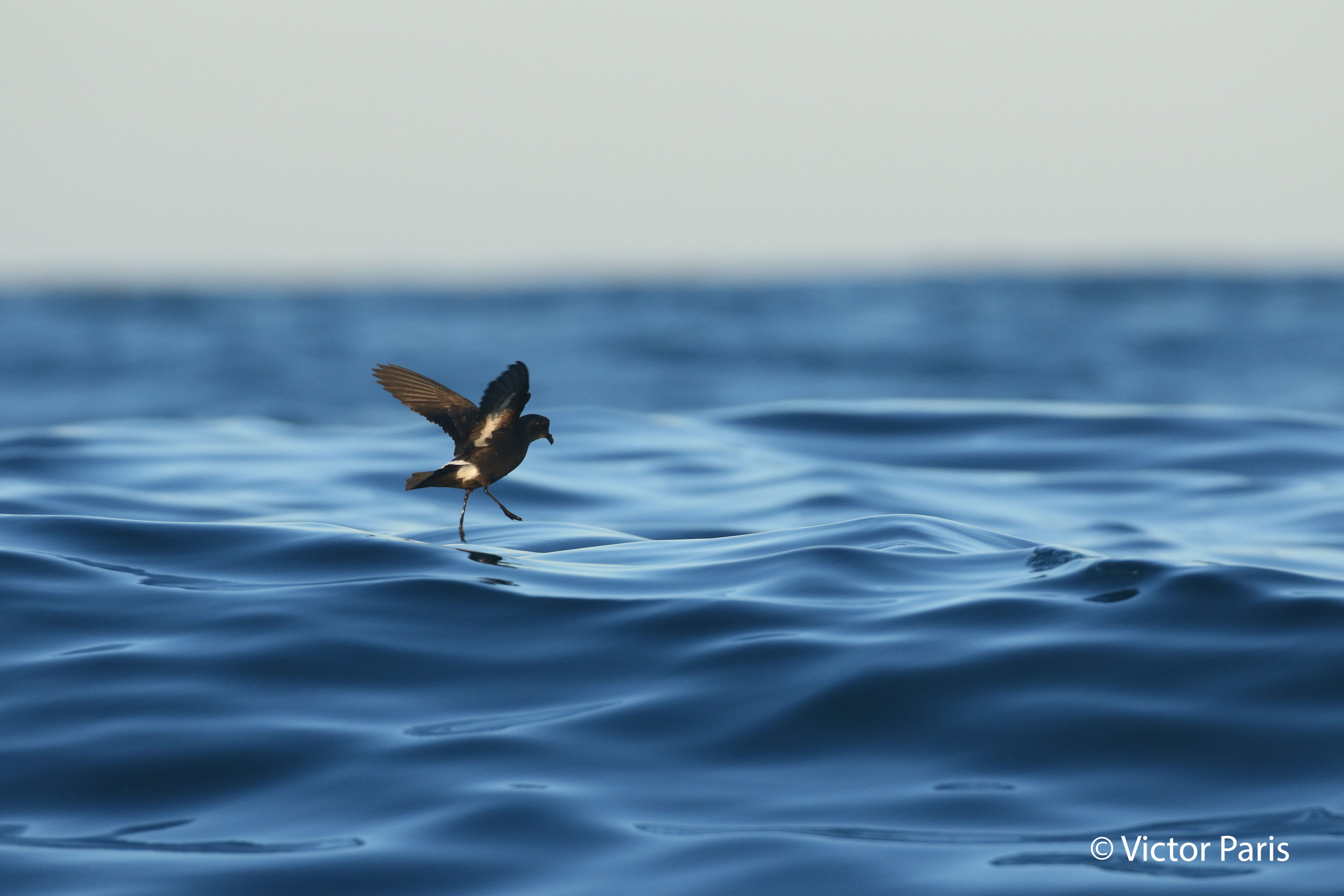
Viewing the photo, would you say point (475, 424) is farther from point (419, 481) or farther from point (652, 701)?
point (652, 701)

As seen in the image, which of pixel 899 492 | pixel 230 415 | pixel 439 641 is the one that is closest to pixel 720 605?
pixel 439 641

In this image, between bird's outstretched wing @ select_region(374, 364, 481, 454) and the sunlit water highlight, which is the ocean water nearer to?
the sunlit water highlight

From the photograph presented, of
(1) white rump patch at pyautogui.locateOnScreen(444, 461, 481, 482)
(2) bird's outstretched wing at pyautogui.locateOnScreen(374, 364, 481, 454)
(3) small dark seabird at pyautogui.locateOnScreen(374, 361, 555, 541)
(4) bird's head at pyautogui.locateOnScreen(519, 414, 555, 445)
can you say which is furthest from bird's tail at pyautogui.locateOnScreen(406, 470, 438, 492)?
(4) bird's head at pyautogui.locateOnScreen(519, 414, 555, 445)

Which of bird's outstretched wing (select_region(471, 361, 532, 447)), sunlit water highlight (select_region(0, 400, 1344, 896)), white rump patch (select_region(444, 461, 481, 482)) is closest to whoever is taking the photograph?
sunlit water highlight (select_region(0, 400, 1344, 896))

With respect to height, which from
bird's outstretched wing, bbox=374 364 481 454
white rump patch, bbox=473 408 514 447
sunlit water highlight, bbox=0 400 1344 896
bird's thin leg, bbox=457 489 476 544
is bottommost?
sunlit water highlight, bbox=0 400 1344 896

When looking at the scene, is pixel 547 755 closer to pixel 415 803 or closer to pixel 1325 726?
pixel 415 803

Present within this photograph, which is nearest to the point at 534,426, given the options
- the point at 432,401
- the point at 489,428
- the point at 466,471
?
the point at 489,428

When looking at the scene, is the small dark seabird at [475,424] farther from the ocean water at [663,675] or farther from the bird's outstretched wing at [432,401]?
the ocean water at [663,675]
